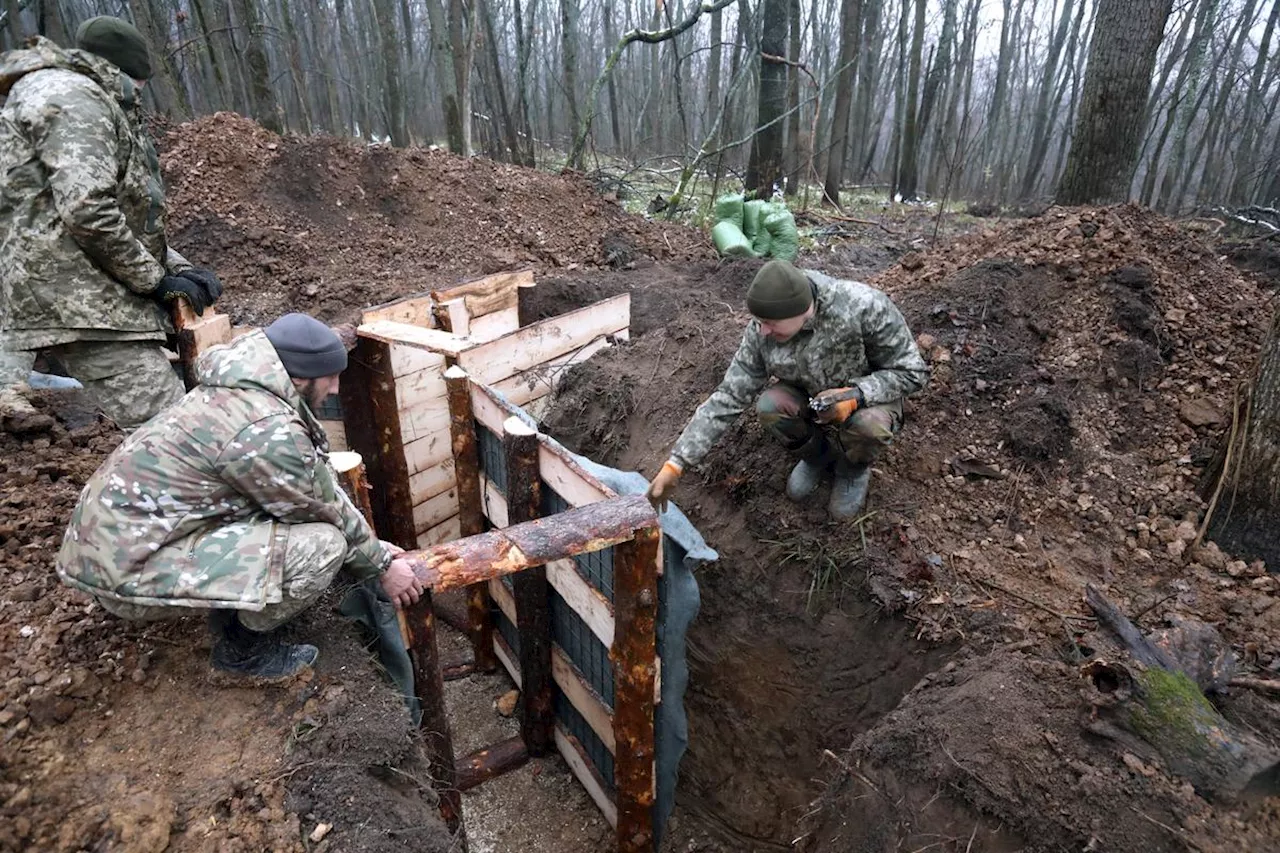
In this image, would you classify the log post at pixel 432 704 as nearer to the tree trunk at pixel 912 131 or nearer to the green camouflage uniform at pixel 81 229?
the green camouflage uniform at pixel 81 229

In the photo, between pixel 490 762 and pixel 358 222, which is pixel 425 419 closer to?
pixel 490 762

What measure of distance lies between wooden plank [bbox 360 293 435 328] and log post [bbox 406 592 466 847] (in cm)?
229

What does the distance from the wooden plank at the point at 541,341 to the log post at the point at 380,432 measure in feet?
1.63

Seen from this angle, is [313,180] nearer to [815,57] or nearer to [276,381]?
[276,381]

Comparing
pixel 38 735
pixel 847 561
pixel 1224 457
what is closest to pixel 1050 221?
pixel 1224 457

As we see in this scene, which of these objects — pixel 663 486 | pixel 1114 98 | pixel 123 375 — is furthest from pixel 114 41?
pixel 1114 98

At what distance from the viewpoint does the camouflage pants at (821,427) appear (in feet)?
11.0

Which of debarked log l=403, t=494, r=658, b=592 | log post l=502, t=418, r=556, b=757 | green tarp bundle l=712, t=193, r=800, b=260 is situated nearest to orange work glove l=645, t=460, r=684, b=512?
debarked log l=403, t=494, r=658, b=592

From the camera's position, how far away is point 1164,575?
317 cm

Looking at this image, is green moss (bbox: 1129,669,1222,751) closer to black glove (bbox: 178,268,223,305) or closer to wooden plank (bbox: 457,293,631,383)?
wooden plank (bbox: 457,293,631,383)

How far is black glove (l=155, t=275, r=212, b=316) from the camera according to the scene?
133 inches

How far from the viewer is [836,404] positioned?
3.22 m

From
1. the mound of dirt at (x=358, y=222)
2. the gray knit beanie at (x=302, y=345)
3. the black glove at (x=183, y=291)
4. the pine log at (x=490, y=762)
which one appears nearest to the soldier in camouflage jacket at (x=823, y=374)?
the gray knit beanie at (x=302, y=345)

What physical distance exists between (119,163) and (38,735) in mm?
2373
